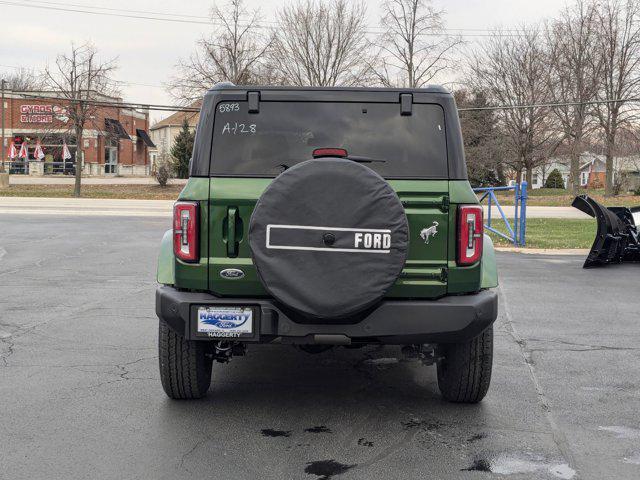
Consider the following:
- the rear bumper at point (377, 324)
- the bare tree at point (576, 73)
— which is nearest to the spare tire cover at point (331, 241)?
the rear bumper at point (377, 324)

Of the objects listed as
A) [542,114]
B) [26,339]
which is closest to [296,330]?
[26,339]

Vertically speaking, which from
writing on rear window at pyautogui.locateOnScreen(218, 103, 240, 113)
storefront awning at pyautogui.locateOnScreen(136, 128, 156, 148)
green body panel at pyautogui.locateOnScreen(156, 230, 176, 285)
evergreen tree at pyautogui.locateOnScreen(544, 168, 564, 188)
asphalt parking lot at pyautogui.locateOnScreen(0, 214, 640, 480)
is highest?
storefront awning at pyautogui.locateOnScreen(136, 128, 156, 148)

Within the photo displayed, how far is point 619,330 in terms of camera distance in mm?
7887

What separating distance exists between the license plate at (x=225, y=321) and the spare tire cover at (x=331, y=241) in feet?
1.08

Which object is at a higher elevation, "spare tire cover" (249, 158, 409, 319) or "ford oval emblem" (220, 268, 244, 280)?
"spare tire cover" (249, 158, 409, 319)

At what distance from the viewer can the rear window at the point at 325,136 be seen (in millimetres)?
4727

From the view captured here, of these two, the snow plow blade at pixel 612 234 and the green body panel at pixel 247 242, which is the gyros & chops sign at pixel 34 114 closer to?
the snow plow blade at pixel 612 234

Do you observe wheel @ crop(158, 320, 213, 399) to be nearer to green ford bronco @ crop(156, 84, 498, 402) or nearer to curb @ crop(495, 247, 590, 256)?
green ford bronco @ crop(156, 84, 498, 402)

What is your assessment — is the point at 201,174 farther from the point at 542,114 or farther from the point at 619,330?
the point at 542,114

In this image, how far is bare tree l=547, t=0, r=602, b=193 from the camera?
45.8 metres

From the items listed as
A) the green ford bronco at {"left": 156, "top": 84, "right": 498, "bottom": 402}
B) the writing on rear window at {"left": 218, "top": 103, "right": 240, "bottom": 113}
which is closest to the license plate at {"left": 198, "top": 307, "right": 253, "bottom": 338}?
the green ford bronco at {"left": 156, "top": 84, "right": 498, "bottom": 402}

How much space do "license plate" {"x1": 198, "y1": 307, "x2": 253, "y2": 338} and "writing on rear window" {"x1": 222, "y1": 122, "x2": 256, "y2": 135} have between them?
113cm

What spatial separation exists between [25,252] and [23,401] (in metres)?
10.9

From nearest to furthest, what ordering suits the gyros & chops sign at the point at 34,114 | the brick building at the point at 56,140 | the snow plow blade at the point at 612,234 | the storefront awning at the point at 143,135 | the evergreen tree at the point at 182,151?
the snow plow blade at the point at 612,234, the evergreen tree at the point at 182,151, the brick building at the point at 56,140, the gyros & chops sign at the point at 34,114, the storefront awning at the point at 143,135
